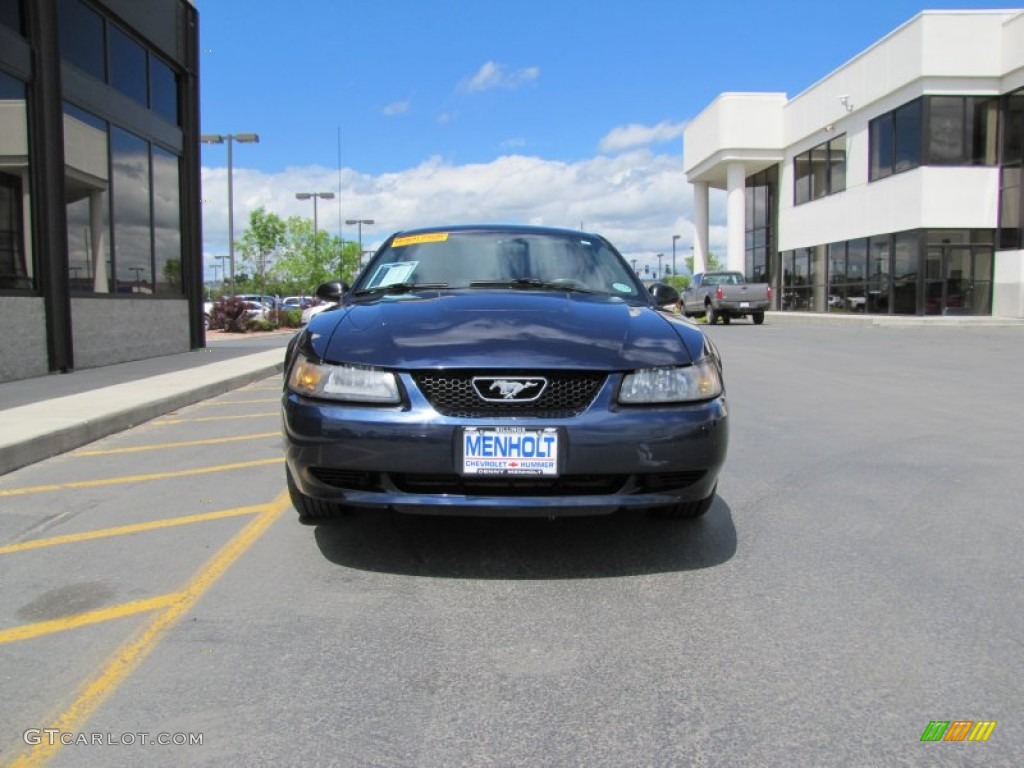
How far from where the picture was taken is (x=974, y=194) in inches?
1057

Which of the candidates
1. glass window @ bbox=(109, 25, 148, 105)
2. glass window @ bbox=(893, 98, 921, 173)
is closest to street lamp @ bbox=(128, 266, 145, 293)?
glass window @ bbox=(109, 25, 148, 105)

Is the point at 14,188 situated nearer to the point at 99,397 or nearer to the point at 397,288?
the point at 99,397

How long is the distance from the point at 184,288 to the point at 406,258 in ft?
42.9

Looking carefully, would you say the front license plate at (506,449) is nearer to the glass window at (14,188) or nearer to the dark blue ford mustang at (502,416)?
the dark blue ford mustang at (502,416)

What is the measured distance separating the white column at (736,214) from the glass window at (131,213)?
3194 centimetres

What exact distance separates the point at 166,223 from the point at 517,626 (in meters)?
14.7

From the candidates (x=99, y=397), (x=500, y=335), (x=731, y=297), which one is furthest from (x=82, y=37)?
(x=731, y=297)

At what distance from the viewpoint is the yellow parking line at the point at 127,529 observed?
4.16m

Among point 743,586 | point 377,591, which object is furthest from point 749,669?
point 377,591

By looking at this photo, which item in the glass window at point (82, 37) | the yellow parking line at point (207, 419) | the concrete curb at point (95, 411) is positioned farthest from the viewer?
the glass window at point (82, 37)

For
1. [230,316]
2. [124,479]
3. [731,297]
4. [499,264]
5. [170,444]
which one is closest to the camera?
[499,264]

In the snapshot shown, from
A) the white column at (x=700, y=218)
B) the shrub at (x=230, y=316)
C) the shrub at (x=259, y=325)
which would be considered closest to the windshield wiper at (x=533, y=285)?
the shrub at (x=230, y=316)

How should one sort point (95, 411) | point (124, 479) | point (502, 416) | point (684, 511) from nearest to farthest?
1. point (502, 416)
2. point (684, 511)
3. point (124, 479)
4. point (95, 411)

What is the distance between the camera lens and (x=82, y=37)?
1241 centimetres
